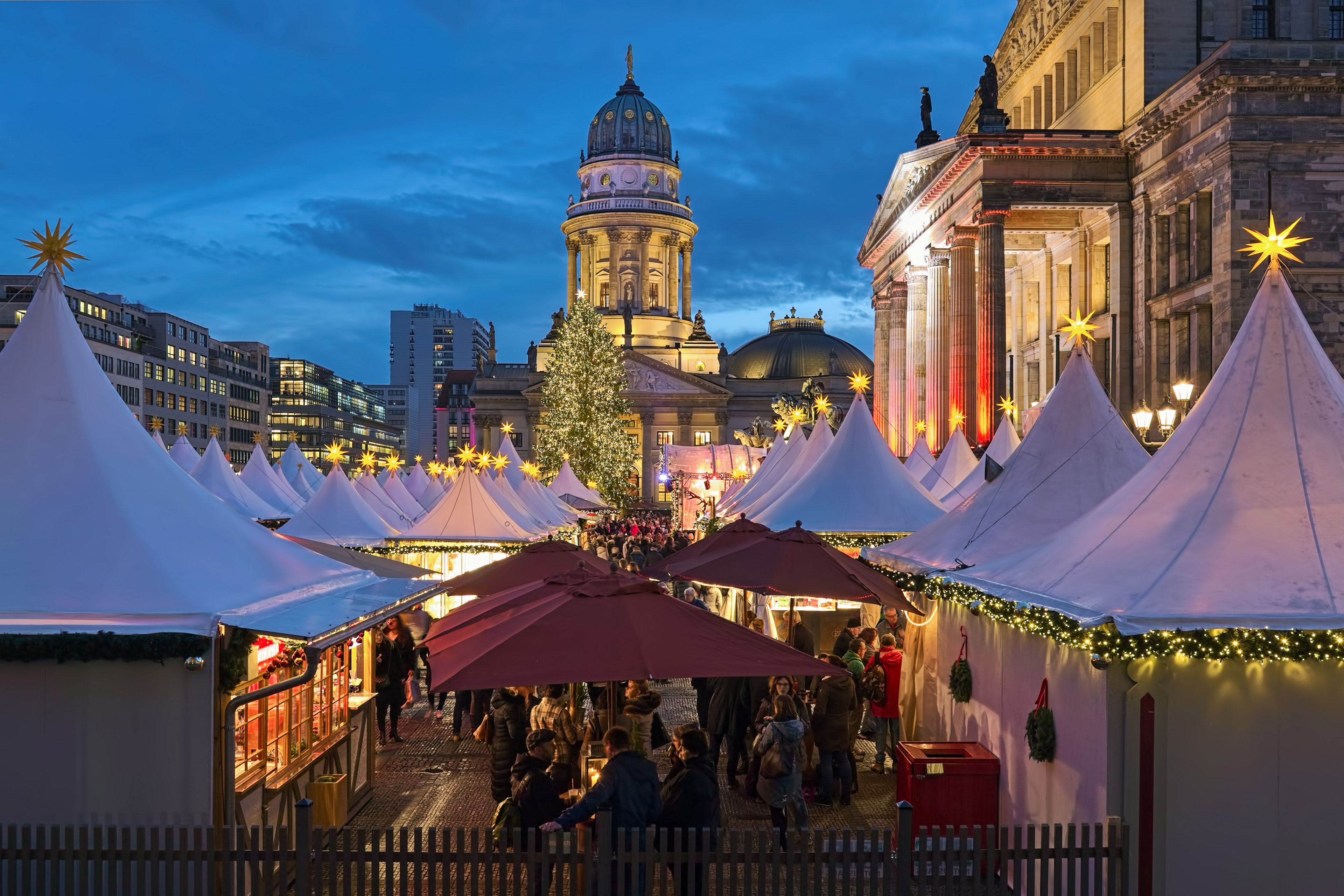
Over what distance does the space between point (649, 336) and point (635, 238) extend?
9.73 metres

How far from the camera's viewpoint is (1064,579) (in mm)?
9234

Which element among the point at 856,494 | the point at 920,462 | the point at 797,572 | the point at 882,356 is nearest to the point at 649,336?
the point at 882,356

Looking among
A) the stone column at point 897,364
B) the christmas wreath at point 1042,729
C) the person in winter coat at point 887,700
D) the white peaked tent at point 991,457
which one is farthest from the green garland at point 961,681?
the stone column at point 897,364

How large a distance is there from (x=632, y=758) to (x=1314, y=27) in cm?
3755

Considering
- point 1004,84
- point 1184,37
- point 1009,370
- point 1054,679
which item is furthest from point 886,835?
point 1004,84

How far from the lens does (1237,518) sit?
8.73m

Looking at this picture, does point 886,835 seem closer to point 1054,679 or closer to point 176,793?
point 1054,679

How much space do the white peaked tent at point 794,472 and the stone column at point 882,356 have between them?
2952 cm

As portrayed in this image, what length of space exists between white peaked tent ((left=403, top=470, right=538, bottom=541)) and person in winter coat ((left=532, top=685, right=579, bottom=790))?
477 inches

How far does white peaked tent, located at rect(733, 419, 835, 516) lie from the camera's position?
79.5 ft

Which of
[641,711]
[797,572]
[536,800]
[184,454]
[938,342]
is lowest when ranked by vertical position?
[536,800]

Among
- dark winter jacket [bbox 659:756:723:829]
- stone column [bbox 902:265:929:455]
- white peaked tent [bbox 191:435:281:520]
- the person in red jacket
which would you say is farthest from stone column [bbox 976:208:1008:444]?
dark winter jacket [bbox 659:756:723:829]

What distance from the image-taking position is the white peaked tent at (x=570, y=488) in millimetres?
48438

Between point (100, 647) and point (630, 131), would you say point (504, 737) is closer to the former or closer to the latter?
point (100, 647)
